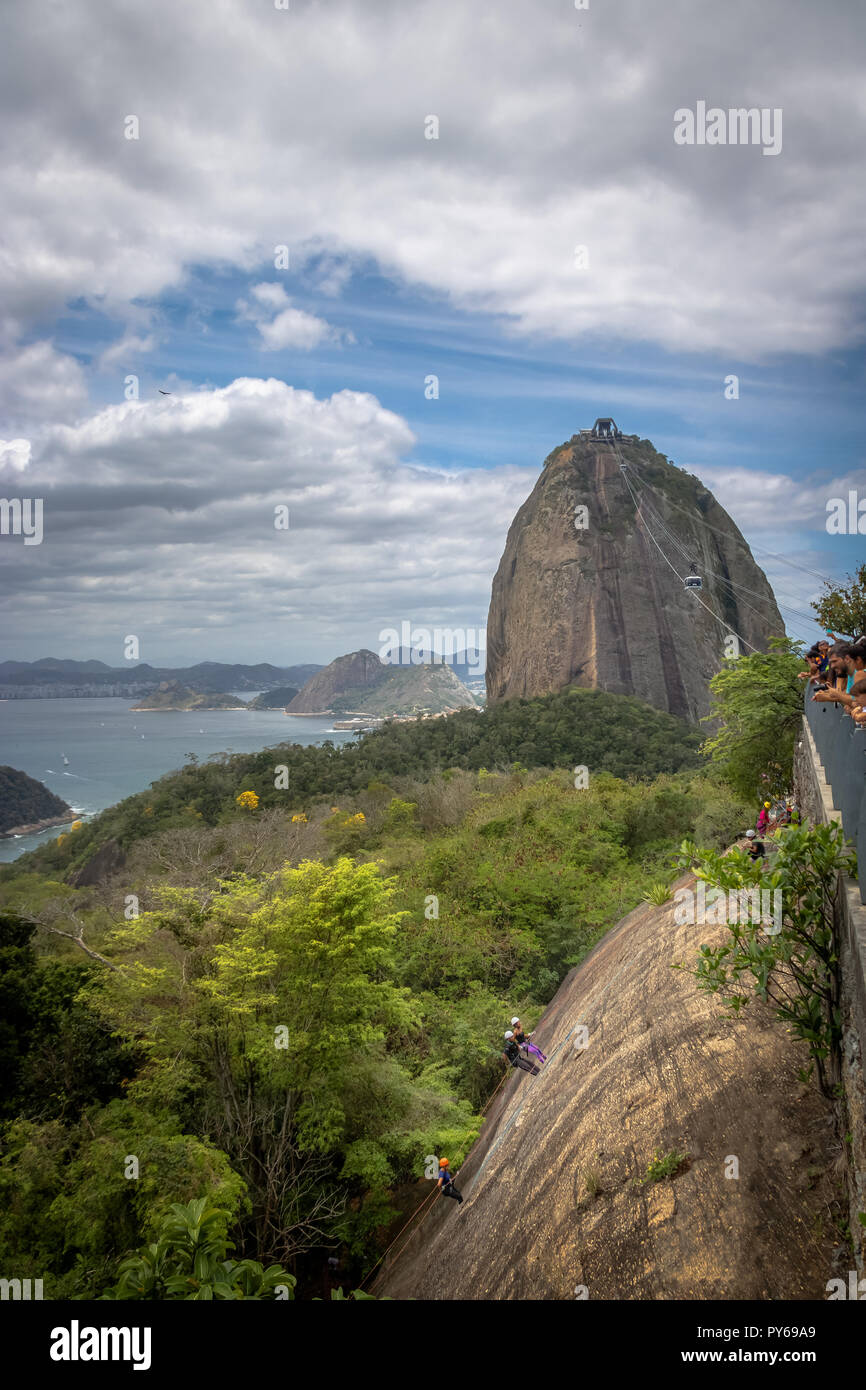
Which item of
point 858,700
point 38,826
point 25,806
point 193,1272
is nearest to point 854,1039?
point 858,700

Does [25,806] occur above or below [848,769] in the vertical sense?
below

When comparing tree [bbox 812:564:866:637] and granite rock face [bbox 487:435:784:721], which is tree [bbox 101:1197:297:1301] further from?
granite rock face [bbox 487:435:784:721]

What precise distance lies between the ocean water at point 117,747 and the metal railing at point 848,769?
8815cm

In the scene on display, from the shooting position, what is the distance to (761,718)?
16.9m

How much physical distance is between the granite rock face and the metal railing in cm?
5937

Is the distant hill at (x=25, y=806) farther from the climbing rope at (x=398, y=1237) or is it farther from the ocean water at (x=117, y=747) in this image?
the climbing rope at (x=398, y=1237)

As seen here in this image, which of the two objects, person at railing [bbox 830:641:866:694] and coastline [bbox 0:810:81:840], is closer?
person at railing [bbox 830:641:866:694]

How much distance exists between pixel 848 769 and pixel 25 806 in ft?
340

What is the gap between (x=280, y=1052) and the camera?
14.4 meters

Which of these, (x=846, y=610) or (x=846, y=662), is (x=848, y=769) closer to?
(x=846, y=662)

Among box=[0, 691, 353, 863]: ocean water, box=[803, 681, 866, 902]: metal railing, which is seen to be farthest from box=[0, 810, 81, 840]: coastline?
box=[803, 681, 866, 902]: metal railing

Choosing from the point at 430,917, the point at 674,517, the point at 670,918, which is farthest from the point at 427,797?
the point at 674,517

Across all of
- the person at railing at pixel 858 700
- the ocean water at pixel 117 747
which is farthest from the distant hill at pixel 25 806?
the person at railing at pixel 858 700

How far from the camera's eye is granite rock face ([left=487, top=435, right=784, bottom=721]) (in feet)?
226
